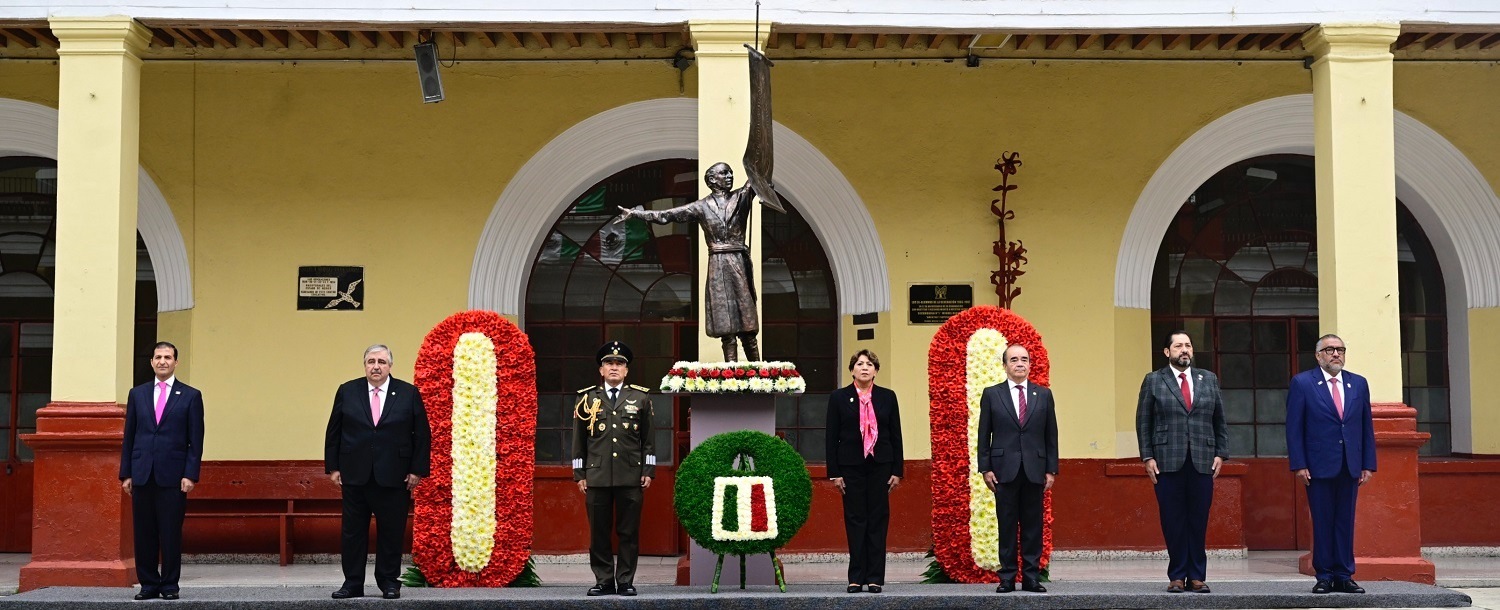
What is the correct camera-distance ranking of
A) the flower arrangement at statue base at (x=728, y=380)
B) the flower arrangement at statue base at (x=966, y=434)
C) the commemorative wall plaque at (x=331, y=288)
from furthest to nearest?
the commemorative wall plaque at (x=331, y=288), the flower arrangement at statue base at (x=966, y=434), the flower arrangement at statue base at (x=728, y=380)

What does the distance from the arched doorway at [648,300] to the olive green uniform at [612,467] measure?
3064 mm

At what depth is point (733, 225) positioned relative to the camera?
30.5 ft

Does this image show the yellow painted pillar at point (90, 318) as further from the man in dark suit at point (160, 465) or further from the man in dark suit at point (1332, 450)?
the man in dark suit at point (1332, 450)

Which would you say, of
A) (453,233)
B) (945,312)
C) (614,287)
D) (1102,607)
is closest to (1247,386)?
(945,312)

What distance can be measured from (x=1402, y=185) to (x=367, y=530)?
848 cm

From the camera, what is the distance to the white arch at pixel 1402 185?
1202 centimetres

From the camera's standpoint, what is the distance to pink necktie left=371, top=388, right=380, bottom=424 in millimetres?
8859

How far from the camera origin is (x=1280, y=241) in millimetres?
12398

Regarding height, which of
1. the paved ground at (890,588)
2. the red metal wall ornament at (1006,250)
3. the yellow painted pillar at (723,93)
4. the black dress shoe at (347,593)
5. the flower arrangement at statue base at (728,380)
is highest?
the yellow painted pillar at (723,93)

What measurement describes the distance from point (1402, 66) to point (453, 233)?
7664 millimetres

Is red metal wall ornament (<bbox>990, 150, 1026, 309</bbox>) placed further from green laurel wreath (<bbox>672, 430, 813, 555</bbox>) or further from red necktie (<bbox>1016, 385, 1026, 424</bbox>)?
green laurel wreath (<bbox>672, 430, 813, 555</bbox>)

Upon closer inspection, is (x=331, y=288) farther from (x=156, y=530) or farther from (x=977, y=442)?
(x=977, y=442)

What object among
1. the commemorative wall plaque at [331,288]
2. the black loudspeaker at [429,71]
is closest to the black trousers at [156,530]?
the commemorative wall plaque at [331,288]

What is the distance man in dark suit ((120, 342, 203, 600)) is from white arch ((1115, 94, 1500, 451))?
7047 mm
